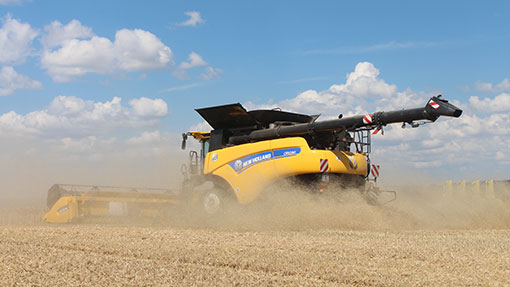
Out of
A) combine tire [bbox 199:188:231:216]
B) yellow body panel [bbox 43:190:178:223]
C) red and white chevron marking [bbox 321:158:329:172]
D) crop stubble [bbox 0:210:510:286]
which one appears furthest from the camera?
yellow body panel [bbox 43:190:178:223]

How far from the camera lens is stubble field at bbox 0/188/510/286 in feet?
17.8

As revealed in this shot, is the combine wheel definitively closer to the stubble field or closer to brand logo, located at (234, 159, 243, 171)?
brand logo, located at (234, 159, 243, 171)

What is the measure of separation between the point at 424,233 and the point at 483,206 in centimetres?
359

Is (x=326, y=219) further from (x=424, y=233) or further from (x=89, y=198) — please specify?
(x=89, y=198)

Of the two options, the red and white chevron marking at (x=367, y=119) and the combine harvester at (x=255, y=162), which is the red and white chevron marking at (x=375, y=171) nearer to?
the combine harvester at (x=255, y=162)

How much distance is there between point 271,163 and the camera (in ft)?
36.7

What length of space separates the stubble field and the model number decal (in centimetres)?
101

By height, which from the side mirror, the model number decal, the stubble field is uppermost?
the side mirror

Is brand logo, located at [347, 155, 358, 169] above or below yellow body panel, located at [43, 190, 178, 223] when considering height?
above

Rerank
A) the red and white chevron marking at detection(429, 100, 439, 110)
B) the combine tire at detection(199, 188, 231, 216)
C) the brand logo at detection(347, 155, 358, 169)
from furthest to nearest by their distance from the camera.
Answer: the combine tire at detection(199, 188, 231, 216) → the brand logo at detection(347, 155, 358, 169) → the red and white chevron marking at detection(429, 100, 439, 110)

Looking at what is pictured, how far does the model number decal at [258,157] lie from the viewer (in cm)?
1097

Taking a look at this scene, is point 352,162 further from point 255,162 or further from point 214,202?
point 214,202

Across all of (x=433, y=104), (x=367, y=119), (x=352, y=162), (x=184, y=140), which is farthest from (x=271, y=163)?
(x=184, y=140)

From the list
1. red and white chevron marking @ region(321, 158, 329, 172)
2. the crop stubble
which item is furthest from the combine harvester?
the crop stubble
